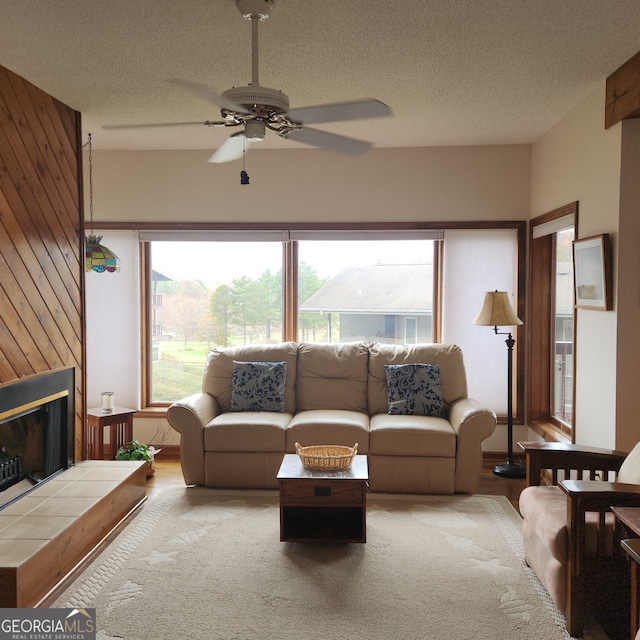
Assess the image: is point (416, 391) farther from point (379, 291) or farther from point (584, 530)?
point (584, 530)

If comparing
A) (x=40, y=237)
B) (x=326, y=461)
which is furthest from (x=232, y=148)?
(x=326, y=461)

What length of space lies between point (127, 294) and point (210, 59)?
9.12 feet

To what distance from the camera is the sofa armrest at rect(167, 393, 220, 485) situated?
450 centimetres

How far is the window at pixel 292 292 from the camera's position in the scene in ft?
18.1

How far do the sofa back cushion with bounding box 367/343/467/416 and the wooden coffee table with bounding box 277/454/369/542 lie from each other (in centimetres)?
142

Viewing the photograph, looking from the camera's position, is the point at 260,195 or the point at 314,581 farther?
the point at 260,195

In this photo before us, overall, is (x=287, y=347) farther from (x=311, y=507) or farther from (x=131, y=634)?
(x=131, y=634)

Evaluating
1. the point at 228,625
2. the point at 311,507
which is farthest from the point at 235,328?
the point at 228,625

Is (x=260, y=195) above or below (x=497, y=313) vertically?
above

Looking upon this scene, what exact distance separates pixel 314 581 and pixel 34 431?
6.47 feet

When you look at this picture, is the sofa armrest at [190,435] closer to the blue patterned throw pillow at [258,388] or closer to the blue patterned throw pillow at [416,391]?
the blue patterned throw pillow at [258,388]

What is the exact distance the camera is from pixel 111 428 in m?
5.14

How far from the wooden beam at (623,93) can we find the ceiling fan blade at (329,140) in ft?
5.05

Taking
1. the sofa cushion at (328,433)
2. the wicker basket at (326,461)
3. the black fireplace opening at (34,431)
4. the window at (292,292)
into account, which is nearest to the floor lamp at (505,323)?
the window at (292,292)
